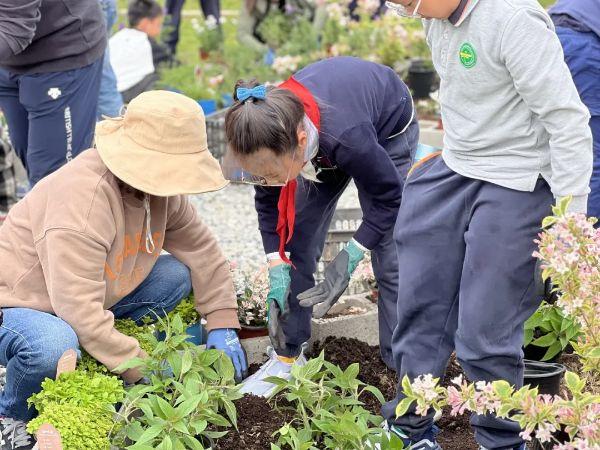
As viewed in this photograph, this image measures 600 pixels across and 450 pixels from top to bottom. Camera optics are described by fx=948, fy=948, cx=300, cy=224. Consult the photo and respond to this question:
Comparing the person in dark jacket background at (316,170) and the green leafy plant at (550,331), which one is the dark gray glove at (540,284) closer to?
the green leafy plant at (550,331)

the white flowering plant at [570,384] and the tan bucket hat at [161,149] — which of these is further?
the tan bucket hat at [161,149]

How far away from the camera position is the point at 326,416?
102 inches

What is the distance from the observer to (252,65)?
6895 millimetres

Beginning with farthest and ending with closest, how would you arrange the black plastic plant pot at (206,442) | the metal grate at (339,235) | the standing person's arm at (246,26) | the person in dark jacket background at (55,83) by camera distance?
the standing person's arm at (246,26) → the person in dark jacket background at (55,83) → the metal grate at (339,235) → the black plastic plant pot at (206,442)

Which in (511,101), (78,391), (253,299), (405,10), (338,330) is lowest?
(338,330)

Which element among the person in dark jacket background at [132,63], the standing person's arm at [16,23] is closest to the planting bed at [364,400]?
the standing person's arm at [16,23]

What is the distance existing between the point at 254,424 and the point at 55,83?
1.91 meters

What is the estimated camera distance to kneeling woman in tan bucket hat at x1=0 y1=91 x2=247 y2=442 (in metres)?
2.64

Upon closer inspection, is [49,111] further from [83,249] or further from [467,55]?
[467,55]

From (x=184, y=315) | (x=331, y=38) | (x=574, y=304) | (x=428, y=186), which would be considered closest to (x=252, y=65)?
(x=331, y=38)

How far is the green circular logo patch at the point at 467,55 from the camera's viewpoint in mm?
2191

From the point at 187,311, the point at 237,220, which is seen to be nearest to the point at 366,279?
the point at 187,311

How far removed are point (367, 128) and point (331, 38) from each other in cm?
478

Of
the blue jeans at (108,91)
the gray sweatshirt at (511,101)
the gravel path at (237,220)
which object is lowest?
the gravel path at (237,220)
